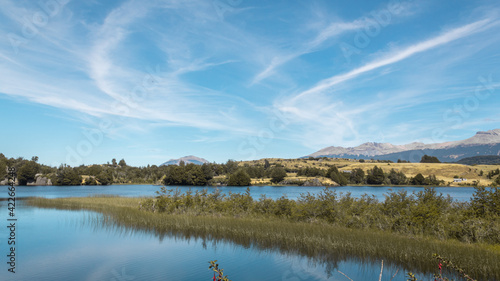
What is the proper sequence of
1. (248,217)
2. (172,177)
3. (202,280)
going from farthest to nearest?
(172,177) < (248,217) < (202,280)

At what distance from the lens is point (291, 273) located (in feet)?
44.0

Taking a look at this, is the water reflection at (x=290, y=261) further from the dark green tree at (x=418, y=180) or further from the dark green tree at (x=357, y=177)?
the dark green tree at (x=418, y=180)

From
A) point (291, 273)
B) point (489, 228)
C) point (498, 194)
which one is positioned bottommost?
point (291, 273)

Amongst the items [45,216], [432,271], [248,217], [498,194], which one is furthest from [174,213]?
[498,194]

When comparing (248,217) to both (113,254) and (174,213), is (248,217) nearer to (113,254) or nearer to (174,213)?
(174,213)

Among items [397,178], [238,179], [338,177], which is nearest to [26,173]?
[238,179]

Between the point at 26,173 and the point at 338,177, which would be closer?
the point at 338,177

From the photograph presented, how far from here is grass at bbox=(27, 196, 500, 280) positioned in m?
13.6

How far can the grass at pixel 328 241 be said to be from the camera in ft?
44.6

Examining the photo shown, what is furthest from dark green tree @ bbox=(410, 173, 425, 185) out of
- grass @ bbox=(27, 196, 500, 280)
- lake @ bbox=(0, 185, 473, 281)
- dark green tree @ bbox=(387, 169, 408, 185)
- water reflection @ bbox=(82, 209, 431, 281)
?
lake @ bbox=(0, 185, 473, 281)

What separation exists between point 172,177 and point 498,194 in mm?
115683

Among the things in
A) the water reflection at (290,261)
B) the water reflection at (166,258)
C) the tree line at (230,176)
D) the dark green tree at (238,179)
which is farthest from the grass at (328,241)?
the tree line at (230,176)

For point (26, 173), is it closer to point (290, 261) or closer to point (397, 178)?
point (290, 261)

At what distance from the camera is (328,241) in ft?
57.7
